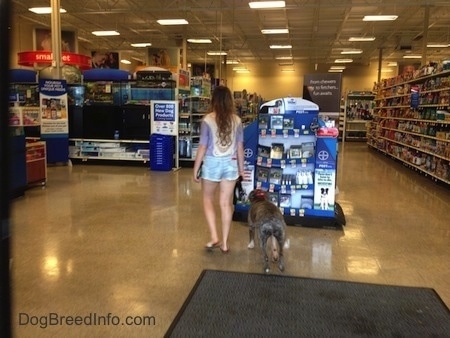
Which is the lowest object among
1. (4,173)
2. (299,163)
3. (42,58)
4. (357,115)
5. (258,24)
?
(299,163)

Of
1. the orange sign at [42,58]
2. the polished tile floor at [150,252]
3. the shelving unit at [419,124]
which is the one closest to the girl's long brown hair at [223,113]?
the polished tile floor at [150,252]

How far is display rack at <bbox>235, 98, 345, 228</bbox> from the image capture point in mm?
5398

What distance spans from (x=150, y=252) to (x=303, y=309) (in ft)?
6.05

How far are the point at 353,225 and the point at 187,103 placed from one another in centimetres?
578

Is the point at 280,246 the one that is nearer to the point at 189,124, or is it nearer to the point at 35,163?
the point at 35,163

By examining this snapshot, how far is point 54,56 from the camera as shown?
10367mm

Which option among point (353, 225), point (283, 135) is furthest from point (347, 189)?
point (283, 135)

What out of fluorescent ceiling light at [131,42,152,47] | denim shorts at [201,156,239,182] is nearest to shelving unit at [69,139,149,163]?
denim shorts at [201,156,239,182]

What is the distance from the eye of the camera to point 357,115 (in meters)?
22.0

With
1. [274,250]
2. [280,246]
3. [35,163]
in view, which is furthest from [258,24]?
[280,246]

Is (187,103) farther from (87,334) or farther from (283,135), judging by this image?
(87,334)

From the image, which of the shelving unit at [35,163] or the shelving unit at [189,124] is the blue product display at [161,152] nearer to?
the shelving unit at [189,124]

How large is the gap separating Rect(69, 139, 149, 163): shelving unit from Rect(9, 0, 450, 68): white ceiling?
Answer: 15.8 ft

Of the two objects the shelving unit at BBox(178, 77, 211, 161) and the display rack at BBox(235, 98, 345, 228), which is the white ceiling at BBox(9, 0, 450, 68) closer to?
the shelving unit at BBox(178, 77, 211, 161)
